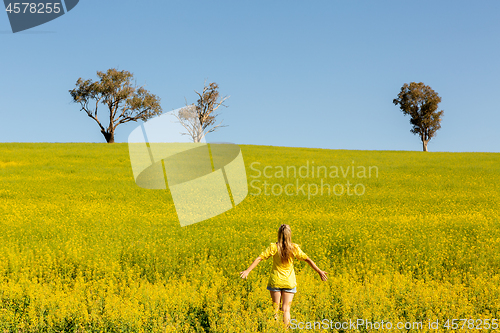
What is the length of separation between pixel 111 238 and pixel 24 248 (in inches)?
94.5

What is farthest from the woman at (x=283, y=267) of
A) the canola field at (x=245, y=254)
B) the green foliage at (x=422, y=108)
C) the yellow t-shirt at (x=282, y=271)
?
the green foliage at (x=422, y=108)

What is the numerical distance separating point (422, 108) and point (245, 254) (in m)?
62.4

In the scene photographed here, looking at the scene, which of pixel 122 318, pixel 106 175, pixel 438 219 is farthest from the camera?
pixel 106 175

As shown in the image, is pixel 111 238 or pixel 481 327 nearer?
pixel 481 327

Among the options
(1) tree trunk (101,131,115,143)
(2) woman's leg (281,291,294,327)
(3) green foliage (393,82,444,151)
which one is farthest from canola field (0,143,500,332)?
(3) green foliage (393,82,444,151)

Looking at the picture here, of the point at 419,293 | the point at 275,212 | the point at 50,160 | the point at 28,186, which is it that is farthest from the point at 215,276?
the point at 50,160

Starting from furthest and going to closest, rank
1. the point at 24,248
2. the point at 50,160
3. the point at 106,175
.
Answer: the point at 50,160
the point at 106,175
the point at 24,248

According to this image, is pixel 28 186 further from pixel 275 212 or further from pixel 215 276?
pixel 215 276

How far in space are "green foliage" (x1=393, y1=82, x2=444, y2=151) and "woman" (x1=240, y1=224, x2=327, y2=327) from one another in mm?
64982

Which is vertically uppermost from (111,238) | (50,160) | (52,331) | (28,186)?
(50,160)

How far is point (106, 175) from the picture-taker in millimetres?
25828

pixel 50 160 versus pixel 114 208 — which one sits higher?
pixel 50 160

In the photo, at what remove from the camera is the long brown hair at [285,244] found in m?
5.73

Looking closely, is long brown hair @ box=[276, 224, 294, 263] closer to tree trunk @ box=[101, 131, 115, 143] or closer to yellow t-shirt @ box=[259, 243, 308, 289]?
yellow t-shirt @ box=[259, 243, 308, 289]
